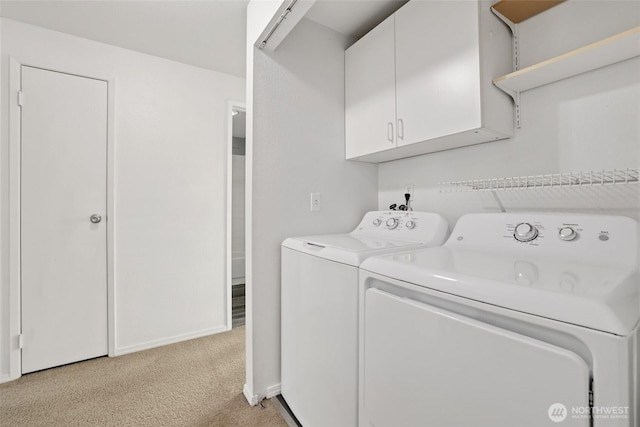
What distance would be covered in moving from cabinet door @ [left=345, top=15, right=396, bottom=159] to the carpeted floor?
162cm

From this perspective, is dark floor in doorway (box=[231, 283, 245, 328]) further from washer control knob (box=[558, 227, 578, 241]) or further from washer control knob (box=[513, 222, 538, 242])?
washer control knob (box=[558, 227, 578, 241])

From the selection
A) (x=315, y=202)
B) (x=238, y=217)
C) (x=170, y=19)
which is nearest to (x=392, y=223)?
(x=315, y=202)

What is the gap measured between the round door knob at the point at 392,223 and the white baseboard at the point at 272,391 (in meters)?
1.14

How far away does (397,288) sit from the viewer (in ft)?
3.11

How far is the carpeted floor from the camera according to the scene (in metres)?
1.50

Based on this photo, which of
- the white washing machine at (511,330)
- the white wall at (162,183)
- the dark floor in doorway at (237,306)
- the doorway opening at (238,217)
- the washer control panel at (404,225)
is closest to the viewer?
the white washing machine at (511,330)

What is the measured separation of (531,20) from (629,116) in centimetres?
60

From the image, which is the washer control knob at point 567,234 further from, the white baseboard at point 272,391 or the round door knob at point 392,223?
the white baseboard at point 272,391

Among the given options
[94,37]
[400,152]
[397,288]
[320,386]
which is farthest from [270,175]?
[94,37]

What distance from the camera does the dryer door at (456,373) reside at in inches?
22.0

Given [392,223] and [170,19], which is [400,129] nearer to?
[392,223]

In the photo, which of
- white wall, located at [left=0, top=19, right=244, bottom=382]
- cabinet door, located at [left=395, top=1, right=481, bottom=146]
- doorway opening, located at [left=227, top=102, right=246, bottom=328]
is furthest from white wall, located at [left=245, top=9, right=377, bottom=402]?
doorway opening, located at [left=227, top=102, right=246, bottom=328]

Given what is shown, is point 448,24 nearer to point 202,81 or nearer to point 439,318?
point 439,318

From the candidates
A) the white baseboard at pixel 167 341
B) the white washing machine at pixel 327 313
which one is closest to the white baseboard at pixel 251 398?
the white washing machine at pixel 327 313
